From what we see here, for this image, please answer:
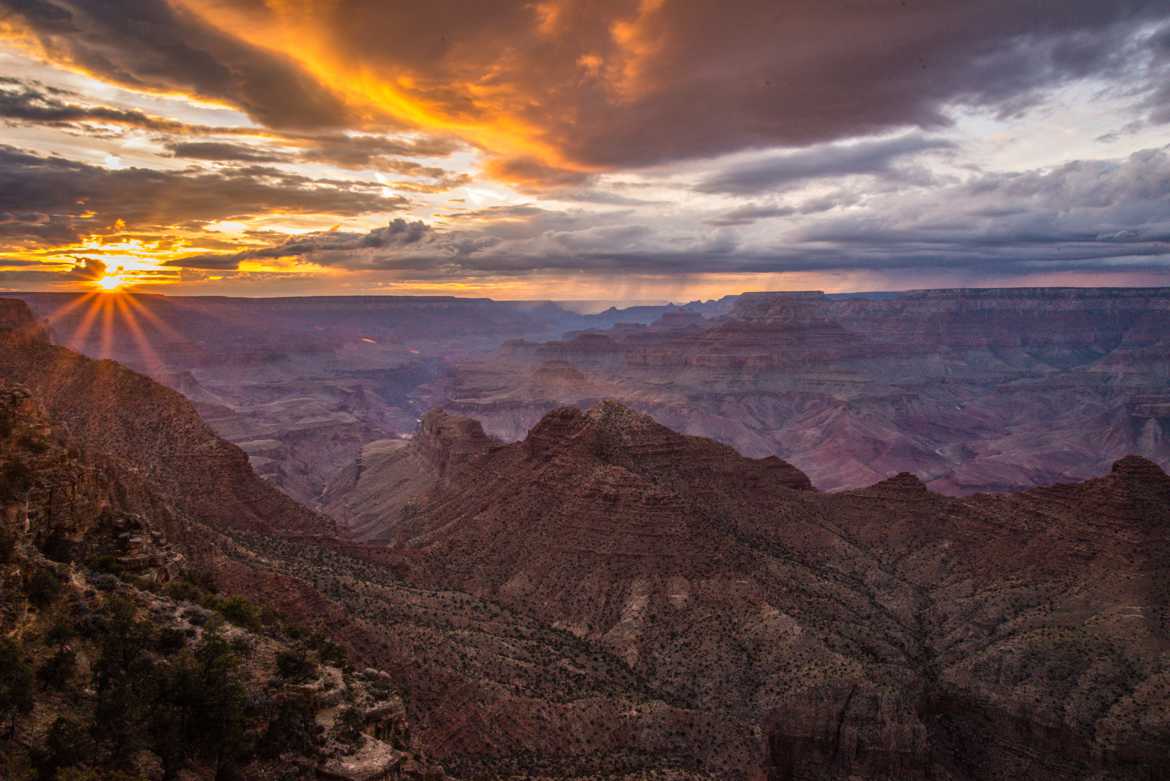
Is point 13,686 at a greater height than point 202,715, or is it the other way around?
point 13,686

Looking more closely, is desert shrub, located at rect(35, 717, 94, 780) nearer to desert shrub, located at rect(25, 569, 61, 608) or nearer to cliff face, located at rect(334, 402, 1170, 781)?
desert shrub, located at rect(25, 569, 61, 608)

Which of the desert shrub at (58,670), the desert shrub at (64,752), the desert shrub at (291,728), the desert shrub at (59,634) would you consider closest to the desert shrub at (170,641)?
the desert shrub at (59,634)

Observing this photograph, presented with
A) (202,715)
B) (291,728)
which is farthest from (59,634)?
(291,728)

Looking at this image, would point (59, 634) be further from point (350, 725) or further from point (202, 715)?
point (350, 725)

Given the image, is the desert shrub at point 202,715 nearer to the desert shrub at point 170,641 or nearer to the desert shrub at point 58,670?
the desert shrub at point 170,641

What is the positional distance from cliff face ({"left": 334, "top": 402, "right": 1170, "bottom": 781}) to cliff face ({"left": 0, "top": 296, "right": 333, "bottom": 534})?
15.5 meters

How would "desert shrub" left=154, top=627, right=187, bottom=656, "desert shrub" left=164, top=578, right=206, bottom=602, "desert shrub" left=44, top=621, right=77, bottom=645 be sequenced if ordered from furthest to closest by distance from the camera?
"desert shrub" left=164, top=578, right=206, bottom=602, "desert shrub" left=154, top=627, right=187, bottom=656, "desert shrub" left=44, top=621, right=77, bottom=645

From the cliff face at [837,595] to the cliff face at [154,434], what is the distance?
609 inches

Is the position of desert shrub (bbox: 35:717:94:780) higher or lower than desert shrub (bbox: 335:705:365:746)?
higher

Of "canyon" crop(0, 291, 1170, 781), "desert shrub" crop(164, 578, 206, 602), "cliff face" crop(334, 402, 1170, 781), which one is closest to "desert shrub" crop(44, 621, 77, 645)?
"canyon" crop(0, 291, 1170, 781)

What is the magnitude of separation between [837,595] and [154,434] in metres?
67.8

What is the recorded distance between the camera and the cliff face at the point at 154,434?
68.8 meters

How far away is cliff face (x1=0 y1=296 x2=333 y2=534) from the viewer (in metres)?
68.8

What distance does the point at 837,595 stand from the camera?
222 feet
